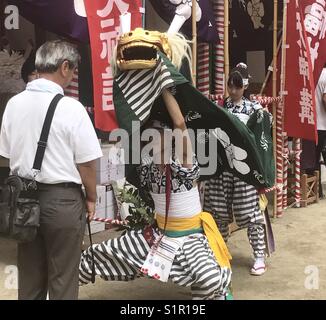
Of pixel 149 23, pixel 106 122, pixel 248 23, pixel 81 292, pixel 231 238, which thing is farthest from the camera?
pixel 248 23

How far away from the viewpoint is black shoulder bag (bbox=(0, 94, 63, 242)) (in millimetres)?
2781

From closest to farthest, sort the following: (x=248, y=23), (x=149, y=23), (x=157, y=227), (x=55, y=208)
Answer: (x=55, y=208)
(x=157, y=227)
(x=149, y=23)
(x=248, y=23)

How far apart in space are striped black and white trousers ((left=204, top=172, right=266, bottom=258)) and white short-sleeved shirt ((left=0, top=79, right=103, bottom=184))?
1946 millimetres

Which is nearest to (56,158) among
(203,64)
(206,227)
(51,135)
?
(51,135)

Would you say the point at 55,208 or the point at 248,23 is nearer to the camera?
the point at 55,208

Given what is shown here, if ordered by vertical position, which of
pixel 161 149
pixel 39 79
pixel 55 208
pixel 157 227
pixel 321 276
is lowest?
pixel 321 276

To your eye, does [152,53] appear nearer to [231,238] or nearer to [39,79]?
[39,79]

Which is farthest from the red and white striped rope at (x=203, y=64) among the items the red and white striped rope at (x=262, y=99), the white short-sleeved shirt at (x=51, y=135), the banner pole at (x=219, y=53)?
the white short-sleeved shirt at (x=51, y=135)

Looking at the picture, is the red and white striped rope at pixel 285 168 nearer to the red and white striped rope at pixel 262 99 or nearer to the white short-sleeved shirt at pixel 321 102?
the red and white striped rope at pixel 262 99

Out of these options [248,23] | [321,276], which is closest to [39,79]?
[321,276]

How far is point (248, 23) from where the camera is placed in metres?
7.84

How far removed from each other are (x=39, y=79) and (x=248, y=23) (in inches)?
216

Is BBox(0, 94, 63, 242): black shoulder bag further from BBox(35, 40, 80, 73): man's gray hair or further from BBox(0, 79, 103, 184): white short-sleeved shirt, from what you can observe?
BBox(35, 40, 80, 73): man's gray hair

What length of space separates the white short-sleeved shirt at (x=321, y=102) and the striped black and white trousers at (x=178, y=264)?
4207mm
